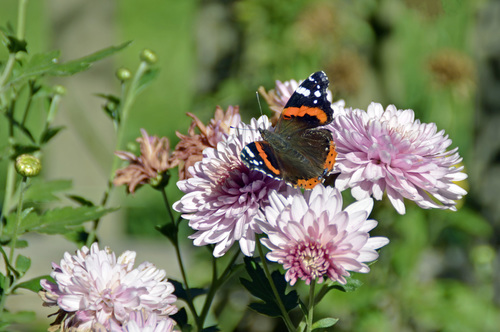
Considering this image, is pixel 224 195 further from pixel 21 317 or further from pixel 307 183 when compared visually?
pixel 21 317

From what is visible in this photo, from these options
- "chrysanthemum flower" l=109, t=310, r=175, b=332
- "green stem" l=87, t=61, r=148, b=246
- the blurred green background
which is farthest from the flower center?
the blurred green background

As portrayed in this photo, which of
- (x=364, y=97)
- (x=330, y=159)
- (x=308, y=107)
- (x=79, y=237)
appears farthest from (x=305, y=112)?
(x=364, y=97)

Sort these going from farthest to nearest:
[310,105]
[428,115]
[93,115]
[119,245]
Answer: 1. [428,115]
2. [119,245]
3. [93,115]
4. [310,105]

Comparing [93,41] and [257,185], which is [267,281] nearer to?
[257,185]

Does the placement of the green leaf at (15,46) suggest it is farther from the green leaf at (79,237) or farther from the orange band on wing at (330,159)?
the orange band on wing at (330,159)

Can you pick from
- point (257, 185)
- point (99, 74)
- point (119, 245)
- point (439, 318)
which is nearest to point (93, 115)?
point (99, 74)

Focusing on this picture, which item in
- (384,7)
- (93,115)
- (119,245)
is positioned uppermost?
(384,7)

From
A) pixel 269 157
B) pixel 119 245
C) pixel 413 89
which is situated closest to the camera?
pixel 269 157
